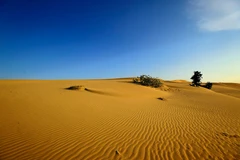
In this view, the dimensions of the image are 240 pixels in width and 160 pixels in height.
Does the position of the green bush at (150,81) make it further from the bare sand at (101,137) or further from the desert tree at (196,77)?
the bare sand at (101,137)

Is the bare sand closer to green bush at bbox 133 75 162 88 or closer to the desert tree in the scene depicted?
green bush at bbox 133 75 162 88

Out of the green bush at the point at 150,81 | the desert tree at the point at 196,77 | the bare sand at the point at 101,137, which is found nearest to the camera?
the bare sand at the point at 101,137

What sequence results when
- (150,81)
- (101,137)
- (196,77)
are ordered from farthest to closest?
(196,77) → (150,81) → (101,137)

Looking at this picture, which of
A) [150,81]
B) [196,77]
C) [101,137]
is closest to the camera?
[101,137]

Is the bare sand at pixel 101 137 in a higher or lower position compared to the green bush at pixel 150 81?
lower

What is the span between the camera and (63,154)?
13.9ft

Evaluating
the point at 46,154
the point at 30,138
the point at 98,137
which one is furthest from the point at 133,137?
the point at 30,138

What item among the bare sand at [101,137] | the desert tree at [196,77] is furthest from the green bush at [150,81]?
the bare sand at [101,137]

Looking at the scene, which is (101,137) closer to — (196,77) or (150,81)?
(150,81)

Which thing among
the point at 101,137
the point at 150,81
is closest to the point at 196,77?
the point at 150,81

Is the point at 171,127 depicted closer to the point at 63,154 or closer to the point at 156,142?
the point at 156,142

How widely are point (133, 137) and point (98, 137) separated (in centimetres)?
133

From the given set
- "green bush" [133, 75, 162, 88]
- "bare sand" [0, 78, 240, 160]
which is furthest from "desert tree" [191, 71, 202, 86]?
"bare sand" [0, 78, 240, 160]

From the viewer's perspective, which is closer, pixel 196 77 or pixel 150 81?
pixel 150 81
